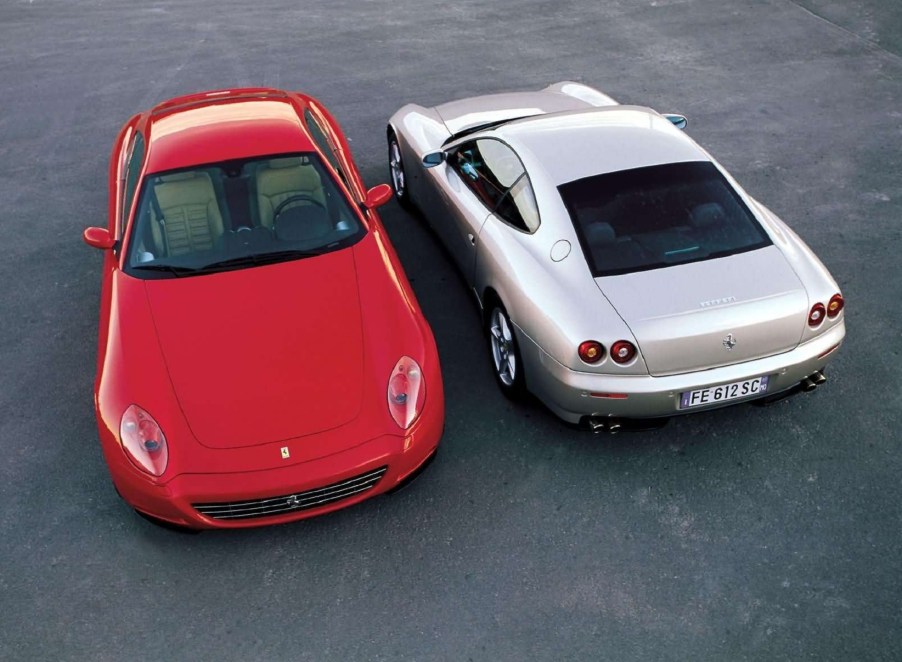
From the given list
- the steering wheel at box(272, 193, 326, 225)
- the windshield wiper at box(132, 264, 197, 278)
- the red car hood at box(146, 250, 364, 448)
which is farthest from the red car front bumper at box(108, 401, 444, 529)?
the steering wheel at box(272, 193, 326, 225)

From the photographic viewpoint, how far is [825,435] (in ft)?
16.4

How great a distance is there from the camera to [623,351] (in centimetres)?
445

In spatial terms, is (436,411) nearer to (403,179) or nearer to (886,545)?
(886,545)

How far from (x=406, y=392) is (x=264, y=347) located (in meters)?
0.81

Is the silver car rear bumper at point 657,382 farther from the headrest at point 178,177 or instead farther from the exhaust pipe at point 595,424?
the headrest at point 178,177

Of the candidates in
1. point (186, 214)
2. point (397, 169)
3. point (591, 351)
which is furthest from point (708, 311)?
point (397, 169)

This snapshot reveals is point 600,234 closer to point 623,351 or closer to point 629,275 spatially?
point 629,275

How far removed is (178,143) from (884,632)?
189 inches

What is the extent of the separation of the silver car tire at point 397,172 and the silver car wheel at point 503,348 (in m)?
2.23

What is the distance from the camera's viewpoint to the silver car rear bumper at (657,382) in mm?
4469

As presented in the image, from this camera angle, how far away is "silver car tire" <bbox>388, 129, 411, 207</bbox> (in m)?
7.32

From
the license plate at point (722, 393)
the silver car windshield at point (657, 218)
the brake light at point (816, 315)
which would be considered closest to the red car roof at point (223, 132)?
the silver car windshield at point (657, 218)

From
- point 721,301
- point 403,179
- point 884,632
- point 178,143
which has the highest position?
point 178,143

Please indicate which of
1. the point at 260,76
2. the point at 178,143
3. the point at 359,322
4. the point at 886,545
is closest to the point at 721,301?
the point at 886,545
